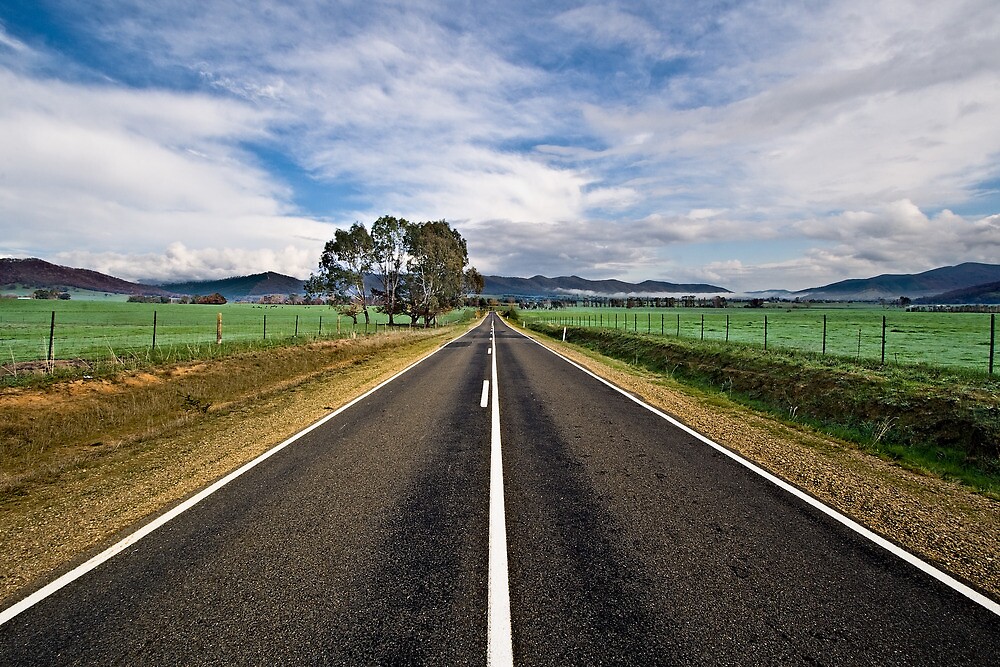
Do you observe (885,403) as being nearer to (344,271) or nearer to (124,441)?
(124,441)

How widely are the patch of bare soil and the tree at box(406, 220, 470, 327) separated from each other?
1661 inches

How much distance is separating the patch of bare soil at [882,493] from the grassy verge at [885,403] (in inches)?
32.0

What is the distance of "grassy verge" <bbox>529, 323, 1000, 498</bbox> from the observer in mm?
7586

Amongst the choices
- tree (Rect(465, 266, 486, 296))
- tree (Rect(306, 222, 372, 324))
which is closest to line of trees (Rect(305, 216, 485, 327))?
tree (Rect(306, 222, 372, 324))

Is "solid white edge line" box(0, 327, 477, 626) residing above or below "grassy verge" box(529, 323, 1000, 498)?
below

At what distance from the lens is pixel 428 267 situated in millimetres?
49781

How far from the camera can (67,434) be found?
31.5 ft

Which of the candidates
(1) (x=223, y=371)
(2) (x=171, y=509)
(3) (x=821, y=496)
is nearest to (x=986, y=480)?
(3) (x=821, y=496)

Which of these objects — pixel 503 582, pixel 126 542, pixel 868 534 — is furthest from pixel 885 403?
pixel 126 542

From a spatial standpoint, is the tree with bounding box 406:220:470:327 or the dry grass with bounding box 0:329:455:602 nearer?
the dry grass with bounding box 0:329:455:602

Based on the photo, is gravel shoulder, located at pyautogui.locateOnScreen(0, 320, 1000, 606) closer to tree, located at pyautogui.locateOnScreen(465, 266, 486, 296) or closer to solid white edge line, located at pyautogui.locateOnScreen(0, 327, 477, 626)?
solid white edge line, located at pyautogui.locateOnScreen(0, 327, 477, 626)

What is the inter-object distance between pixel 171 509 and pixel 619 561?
4.83m

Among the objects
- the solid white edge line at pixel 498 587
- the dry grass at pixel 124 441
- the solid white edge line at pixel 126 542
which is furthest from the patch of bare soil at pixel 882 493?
the dry grass at pixel 124 441

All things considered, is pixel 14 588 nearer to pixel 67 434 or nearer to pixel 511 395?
pixel 67 434
